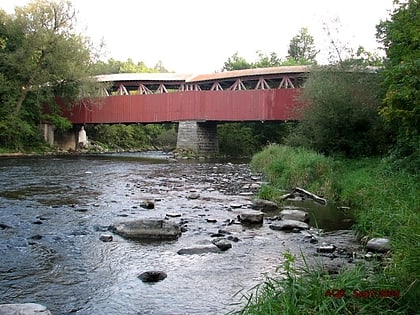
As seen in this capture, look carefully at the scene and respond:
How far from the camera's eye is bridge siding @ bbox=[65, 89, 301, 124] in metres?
24.1

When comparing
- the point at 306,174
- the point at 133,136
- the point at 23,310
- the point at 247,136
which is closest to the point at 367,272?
the point at 23,310

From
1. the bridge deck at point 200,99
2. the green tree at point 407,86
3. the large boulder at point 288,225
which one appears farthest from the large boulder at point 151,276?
the bridge deck at point 200,99

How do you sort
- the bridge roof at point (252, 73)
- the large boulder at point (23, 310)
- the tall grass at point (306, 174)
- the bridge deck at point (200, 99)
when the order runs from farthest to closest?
1. the bridge roof at point (252, 73)
2. the bridge deck at point (200, 99)
3. the tall grass at point (306, 174)
4. the large boulder at point (23, 310)

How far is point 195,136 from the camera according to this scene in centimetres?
2714

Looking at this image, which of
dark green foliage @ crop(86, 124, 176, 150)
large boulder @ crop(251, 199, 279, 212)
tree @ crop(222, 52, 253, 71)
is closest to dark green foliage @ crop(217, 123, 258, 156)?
dark green foliage @ crop(86, 124, 176, 150)

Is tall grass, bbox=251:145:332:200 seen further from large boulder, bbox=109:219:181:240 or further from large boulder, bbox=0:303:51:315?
large boulder, bbox=0:303:51:315

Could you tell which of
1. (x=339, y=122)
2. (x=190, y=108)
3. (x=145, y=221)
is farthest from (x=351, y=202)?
(x=190, y=108)

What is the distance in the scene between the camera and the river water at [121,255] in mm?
3936

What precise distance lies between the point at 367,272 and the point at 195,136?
23.9 meters

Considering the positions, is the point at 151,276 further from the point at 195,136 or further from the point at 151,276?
the point at 195,136

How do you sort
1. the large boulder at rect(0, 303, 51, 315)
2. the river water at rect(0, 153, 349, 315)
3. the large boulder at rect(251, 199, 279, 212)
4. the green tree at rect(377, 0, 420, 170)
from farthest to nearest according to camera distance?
1. the large boulder at rect(251, 199, 279, 212)
2. the green tree at rect(377, 0, 420, 170)
3. the river water at rect(0, 153, 349, 315)
4. the large boulder at rect(0, 303, 51, 315)

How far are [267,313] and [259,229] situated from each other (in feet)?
13.6

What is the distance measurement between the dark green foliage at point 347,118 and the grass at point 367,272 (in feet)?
11.2

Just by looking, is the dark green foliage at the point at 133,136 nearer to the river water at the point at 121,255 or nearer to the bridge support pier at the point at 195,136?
the bridge support pier at the point at 195,136
